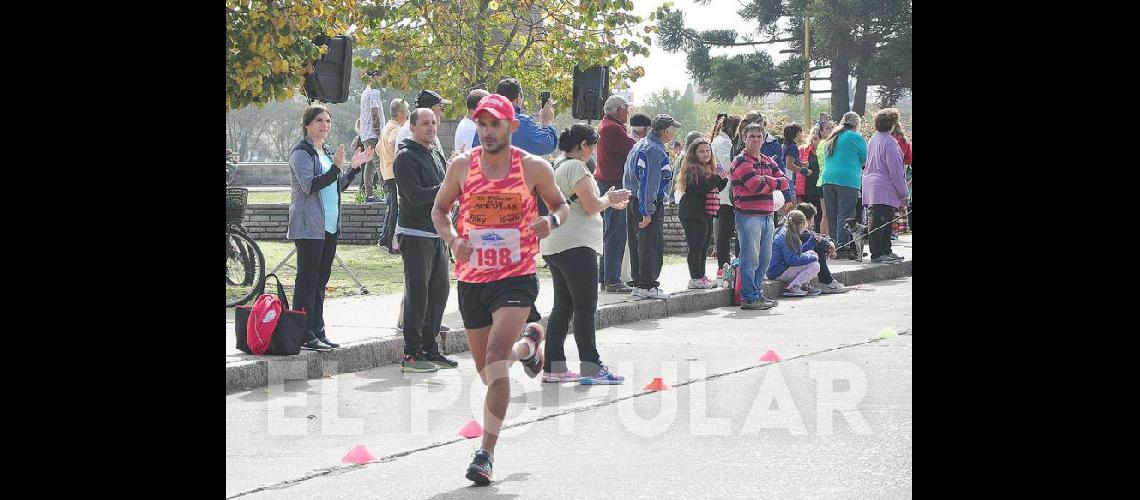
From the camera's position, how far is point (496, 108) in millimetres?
6828

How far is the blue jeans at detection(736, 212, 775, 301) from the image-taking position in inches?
543

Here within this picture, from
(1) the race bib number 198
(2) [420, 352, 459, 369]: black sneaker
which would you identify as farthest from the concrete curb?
(1) the race bib number 198

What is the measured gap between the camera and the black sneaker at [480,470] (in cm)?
631

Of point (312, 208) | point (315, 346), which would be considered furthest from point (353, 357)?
point (312, 208)

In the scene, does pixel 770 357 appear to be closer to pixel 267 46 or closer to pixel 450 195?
pixel 450 195

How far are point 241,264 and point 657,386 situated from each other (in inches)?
229

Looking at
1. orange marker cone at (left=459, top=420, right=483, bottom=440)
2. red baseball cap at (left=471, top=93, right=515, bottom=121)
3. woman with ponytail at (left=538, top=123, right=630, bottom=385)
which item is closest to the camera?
red baseball cap at (left=471, top=93, right=515, bottom=121)

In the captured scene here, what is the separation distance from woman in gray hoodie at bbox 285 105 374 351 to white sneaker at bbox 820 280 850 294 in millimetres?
6891

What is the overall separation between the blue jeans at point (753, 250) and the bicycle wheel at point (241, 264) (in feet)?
13.8

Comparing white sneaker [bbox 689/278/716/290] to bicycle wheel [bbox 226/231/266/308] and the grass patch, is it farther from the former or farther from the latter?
bicycle wheel [bbox 226/231/266/308]

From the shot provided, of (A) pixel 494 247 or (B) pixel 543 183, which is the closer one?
(A) pixel 494 247
